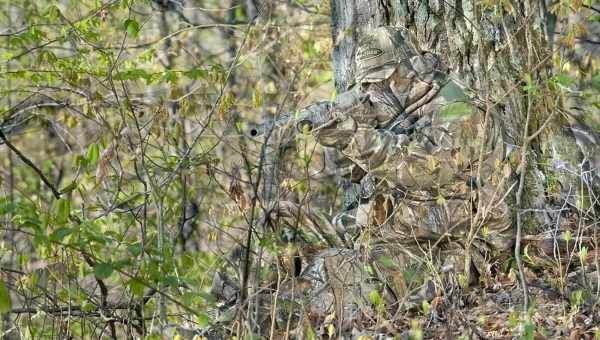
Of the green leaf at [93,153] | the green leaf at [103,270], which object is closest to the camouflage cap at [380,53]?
the green leaf at [93,153]

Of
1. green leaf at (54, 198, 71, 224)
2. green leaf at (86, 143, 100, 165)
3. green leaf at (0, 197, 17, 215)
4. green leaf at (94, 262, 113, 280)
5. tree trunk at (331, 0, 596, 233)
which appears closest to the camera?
green leaf at (94, 262, 113, 280)

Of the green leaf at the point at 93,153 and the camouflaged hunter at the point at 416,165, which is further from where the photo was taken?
the camouflaged hunter at the point at 416,165

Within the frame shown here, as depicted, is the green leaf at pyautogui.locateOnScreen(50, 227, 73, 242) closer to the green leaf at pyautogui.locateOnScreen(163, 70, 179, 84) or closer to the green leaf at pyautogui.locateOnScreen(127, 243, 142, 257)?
the green leaf at pyautogui.locateOnScreen(127, 243, 142, 257)

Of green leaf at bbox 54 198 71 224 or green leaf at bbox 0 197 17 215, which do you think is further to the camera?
green leaf at bbox 54 198 71 224

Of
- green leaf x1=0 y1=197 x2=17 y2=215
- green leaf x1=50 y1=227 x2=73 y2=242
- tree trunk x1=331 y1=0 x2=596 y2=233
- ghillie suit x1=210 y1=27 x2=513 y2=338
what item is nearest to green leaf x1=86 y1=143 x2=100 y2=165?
green leaf x1=0 y1=197 x2=17 y2=215

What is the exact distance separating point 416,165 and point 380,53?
907 mm

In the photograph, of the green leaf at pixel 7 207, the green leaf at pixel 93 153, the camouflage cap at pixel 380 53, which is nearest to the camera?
the green leaf at pixel 7 207

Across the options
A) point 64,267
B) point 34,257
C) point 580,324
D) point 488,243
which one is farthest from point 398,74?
point 34,257

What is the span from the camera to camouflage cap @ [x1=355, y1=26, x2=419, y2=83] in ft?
20.9

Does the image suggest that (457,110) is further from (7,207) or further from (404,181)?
(7,207)

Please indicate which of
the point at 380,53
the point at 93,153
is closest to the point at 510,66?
the point at 380,53

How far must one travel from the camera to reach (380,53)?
251 inches

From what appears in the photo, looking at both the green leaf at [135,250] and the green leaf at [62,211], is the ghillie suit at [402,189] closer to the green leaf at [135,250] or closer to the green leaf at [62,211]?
the green leaf at [135,250]

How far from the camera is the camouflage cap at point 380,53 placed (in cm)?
637
